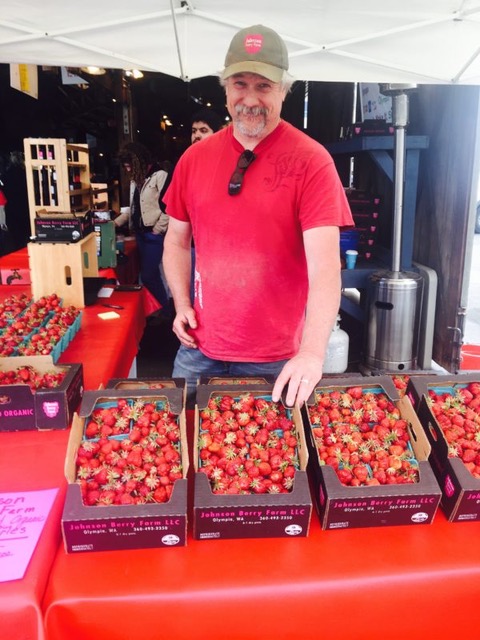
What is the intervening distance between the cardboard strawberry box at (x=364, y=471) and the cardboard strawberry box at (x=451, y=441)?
62 millimetres

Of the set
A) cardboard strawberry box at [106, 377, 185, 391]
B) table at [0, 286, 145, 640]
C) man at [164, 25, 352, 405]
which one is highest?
man at [164, 25, 352, 405]

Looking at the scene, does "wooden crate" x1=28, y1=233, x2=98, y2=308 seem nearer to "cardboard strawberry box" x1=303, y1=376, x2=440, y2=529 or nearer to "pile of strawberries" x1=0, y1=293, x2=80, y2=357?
"pile of strawberries" x1=0, y1=293, x2=80, y2=357

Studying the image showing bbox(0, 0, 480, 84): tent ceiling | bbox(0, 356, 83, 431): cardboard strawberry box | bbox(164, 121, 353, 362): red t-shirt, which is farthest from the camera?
bbox(0, 0, 480, 84): tent ceiling

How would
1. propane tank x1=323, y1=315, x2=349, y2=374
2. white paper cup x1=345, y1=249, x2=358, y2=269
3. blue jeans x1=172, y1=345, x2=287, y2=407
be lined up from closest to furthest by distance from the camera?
1. blue jeans x1=172, y1=345, x2=287, y2=407
2. propane tank x1=323, y1=315, x2=349, y2=374
3. white paper cup x1=345, y1=249, x2=358, y2=269

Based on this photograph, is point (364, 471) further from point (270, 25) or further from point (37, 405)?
point (270, 25)

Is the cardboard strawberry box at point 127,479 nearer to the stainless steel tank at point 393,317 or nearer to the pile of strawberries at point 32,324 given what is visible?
the pile of strawberries at point 32,324

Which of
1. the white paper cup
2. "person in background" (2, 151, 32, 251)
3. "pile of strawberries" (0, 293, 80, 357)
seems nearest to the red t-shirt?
"pile of strawberries" (0, 293, 80, 357)

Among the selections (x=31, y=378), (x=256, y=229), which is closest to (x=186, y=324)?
(x=256, y=229)

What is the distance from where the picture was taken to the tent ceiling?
310cm

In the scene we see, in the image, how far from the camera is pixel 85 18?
3.35m

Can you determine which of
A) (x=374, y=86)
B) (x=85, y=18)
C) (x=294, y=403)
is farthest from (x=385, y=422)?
(x=374, y=86)

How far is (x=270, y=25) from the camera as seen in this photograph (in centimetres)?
333

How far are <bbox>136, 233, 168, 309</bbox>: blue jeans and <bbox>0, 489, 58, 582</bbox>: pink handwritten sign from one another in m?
4.73

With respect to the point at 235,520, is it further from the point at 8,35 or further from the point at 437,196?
the point at 437,196
